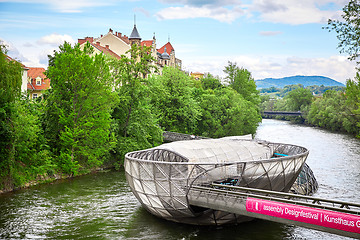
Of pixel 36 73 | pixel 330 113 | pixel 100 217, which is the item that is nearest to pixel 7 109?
pixel 100 217

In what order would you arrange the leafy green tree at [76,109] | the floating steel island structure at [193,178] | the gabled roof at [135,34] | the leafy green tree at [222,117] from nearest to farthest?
the floating steel island structure at [193,178], the leafy green tree at [76,109], the leafy green tree at [222,117], the gabled roof at [135,34]

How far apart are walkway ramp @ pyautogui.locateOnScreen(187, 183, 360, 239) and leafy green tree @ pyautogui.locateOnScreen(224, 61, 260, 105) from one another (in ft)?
222

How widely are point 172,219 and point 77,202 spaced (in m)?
8.13

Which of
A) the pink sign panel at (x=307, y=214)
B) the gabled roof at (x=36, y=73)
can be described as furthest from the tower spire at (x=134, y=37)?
the pink sign panel at (x=307, y=214)

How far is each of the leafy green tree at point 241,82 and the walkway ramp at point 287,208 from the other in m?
67.8

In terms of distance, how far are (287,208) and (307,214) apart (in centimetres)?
93

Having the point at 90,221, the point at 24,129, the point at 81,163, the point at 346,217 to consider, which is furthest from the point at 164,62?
the point at 346,217

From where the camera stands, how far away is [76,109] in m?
37.2

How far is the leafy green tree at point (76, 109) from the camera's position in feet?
119

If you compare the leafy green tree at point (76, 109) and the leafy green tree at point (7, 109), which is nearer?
the leafy green tree at point (7, 109)

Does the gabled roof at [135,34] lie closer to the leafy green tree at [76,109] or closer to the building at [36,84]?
the building at [36,84]

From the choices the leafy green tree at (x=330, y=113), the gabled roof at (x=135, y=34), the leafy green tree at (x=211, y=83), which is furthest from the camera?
the leafy green tree at (x=330, y=113)

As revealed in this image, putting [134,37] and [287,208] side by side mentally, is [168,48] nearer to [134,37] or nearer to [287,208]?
[134,37]

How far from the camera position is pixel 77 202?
26656mm
